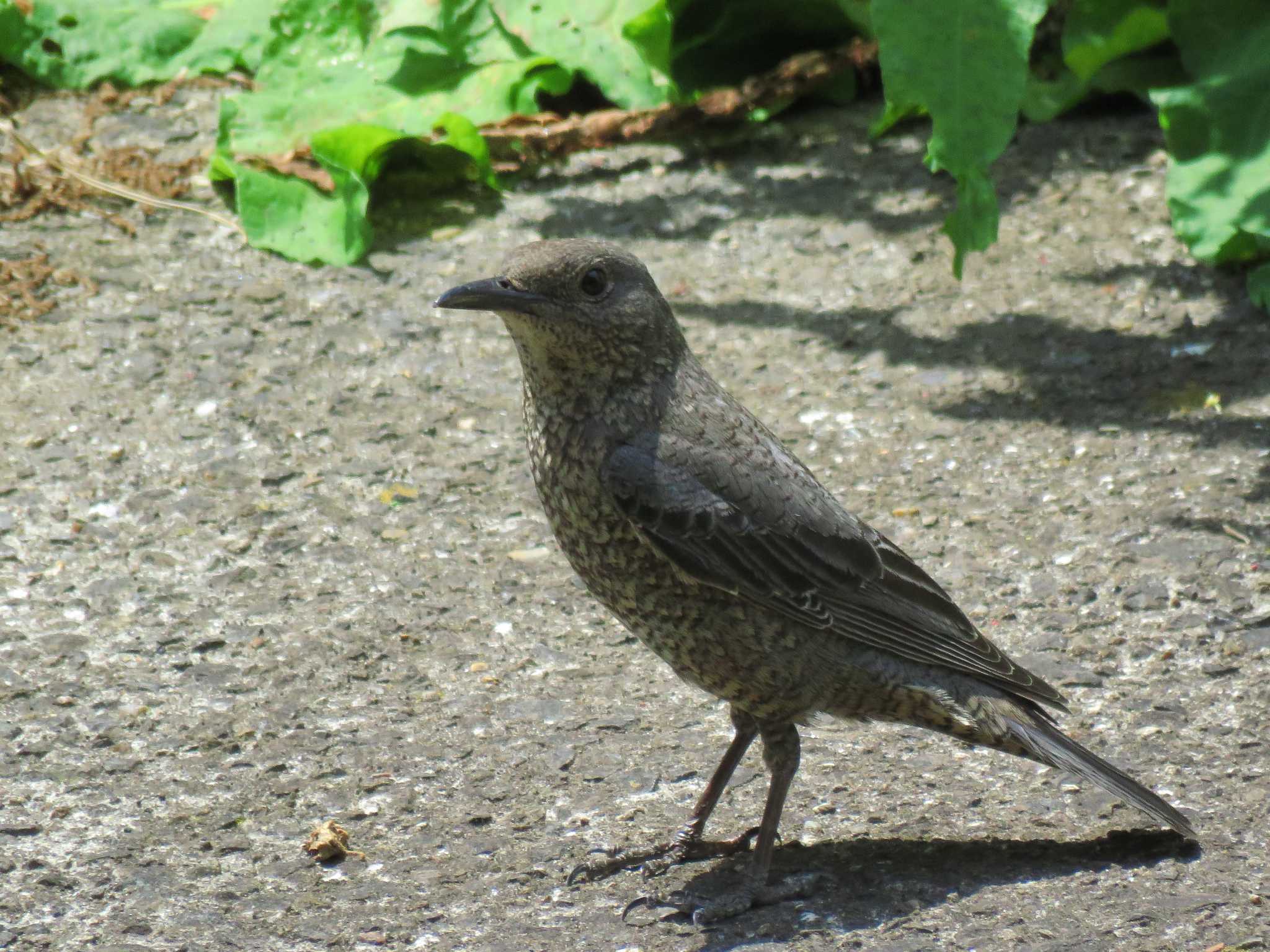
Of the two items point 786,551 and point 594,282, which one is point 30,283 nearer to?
point 594,282

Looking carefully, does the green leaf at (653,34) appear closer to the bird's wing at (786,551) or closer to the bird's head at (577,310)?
the bird's head at (577,310)

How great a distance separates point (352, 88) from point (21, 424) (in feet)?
7.43

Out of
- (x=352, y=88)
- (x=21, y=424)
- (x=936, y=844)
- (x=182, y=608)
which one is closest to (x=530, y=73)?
(x=352, y=88)

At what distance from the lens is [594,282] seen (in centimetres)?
387

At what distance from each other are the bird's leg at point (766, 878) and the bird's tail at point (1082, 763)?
0.55m

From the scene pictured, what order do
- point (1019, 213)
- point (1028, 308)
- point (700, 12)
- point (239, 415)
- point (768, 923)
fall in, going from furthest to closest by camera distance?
point (700, 12) → point (1019, 213) → point (1028, 308) → point (239, 415) → point (768, 923)

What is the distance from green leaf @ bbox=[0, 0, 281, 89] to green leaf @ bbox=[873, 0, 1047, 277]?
3411 millimetres

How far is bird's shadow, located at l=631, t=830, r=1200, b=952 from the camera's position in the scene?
353cm

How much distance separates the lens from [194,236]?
6.46 meters

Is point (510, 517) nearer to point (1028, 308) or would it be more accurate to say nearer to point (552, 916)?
point (552, 916)

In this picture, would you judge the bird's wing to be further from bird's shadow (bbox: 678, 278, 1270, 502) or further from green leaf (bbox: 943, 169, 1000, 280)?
bird's shadow (bbox: 678, 278, 1270, 502)

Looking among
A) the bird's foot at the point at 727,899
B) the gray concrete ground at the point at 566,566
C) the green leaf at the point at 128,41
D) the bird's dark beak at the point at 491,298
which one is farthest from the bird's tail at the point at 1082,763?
the green leaf at the point at 128,41

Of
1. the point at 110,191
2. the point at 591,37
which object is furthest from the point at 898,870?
the point at 110,191

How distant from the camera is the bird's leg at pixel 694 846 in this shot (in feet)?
12.2
